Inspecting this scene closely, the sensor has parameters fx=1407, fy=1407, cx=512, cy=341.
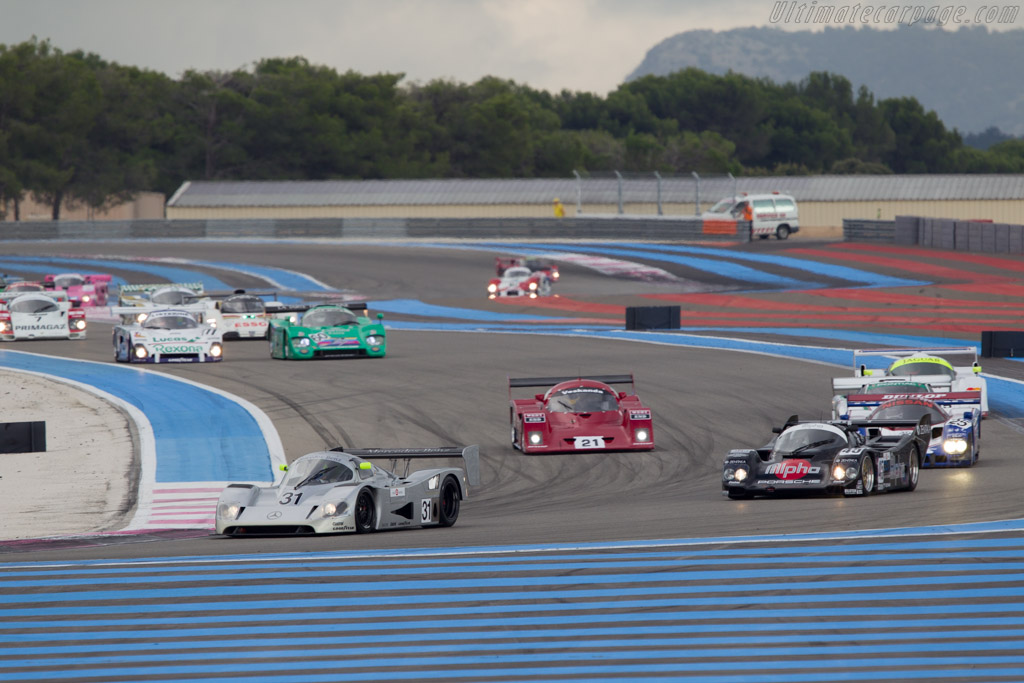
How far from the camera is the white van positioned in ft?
199

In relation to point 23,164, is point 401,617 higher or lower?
lower

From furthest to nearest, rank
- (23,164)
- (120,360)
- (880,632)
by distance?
(23,164) < (120,360) < (880,632)

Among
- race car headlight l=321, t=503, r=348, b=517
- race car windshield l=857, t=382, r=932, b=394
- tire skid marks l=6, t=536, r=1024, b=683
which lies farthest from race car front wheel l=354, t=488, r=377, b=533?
race car windshield l=857, t=382, r=932, b=394

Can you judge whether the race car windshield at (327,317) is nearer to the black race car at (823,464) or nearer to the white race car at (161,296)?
the white race car at (161,296)

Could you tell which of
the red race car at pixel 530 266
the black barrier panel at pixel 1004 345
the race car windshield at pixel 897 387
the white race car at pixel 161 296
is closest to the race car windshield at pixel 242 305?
the white race car at pixel 161 296

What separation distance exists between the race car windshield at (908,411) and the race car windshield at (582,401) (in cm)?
389

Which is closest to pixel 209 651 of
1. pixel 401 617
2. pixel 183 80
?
pixel 401 617

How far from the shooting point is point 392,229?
230 feet

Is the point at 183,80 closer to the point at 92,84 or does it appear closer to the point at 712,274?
the point at 92,84

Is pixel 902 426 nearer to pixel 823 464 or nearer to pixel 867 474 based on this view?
pixel 867 474

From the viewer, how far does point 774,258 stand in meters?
54.8

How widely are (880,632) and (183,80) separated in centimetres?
9156

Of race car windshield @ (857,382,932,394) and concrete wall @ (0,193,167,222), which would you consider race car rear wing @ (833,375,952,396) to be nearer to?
race car windshield @ (857,382,932,394)

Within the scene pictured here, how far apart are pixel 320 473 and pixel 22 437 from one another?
25.8 ft
